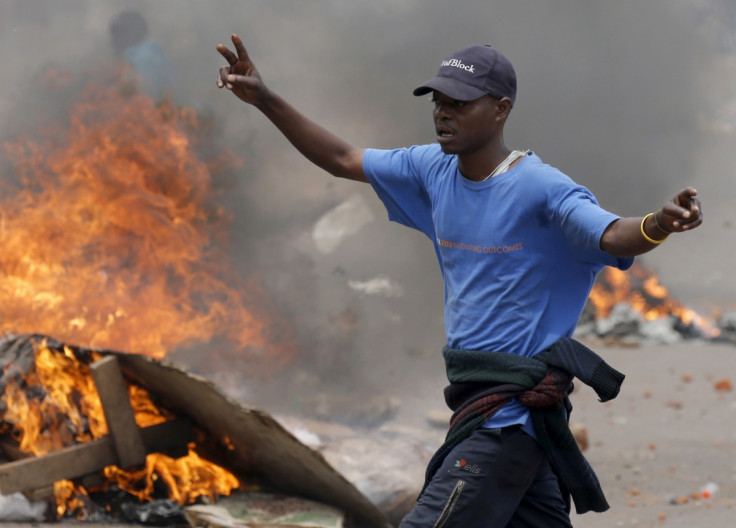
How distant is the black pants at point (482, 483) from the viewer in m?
2.56

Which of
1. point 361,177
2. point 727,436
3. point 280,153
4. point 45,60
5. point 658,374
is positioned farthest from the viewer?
point 658,374

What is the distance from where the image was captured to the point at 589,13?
816cm

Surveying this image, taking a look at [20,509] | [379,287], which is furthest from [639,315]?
[20,509]

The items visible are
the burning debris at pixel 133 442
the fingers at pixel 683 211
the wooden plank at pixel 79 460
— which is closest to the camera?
the fingers at pixel 683 211

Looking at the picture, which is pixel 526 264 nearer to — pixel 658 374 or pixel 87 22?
pixel 87 22

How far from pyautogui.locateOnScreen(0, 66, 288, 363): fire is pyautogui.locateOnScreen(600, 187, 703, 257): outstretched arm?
3407mm

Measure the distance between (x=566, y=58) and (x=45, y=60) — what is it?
14.3 feet

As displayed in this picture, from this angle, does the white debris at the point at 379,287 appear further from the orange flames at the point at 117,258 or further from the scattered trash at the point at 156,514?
the scattered trash at the point at 156,514

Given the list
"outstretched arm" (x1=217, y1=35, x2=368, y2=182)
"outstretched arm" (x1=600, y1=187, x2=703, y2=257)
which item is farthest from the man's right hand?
"outstretched arm" (x1=600, y1=187, x2=703, y2=257)

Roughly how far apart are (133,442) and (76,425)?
0.35 meters

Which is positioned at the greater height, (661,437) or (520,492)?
(661,437)

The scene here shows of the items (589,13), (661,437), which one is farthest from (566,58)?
(661,437)

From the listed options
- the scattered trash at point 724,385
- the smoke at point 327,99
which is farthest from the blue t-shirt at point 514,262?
the scattered trash at point 724,385

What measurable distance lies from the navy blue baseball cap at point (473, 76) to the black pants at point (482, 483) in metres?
0.98
